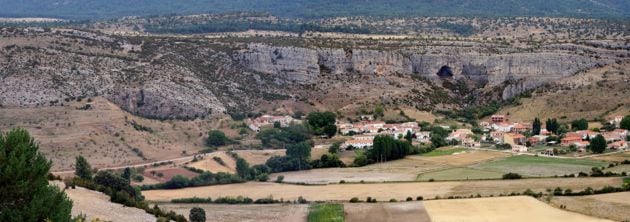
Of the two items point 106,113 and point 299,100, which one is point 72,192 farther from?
point 299,100

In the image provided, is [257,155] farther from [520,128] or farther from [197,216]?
[197,216]

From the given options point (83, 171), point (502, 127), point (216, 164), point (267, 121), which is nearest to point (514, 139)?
point (502, 127)

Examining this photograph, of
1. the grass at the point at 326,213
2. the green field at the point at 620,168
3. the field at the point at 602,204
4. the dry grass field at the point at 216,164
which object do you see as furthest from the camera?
the dry grass field at the point at 216,164

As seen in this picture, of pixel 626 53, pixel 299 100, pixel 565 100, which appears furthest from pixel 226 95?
pixel 626 53

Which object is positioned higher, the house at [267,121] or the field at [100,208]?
the house at [267,121]

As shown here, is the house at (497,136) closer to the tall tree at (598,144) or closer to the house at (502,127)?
the house at (502,127)

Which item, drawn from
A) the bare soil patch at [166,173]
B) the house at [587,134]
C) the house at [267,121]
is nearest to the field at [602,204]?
the bare soil patch at [166,173]

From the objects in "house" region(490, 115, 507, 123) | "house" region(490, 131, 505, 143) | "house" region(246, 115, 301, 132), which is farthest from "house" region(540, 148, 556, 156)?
"house" region(246, 115, 301, 132)
